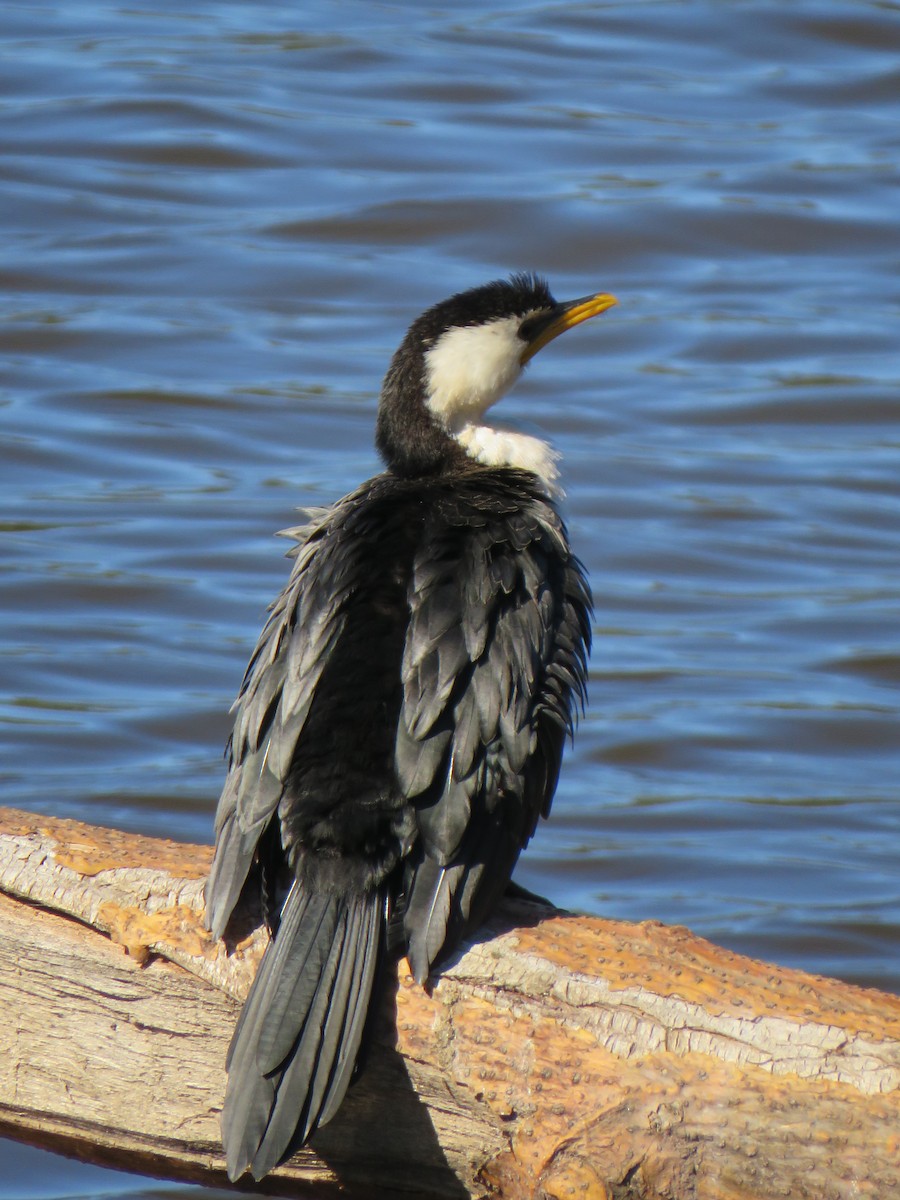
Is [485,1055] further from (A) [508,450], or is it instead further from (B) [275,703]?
(A) [508,450]

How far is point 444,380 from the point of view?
4.22 meters

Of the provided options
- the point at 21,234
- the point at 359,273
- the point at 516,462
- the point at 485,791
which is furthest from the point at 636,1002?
the point at 21,234

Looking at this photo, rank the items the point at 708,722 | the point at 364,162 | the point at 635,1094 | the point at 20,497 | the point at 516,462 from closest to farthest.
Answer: the point at 635,1094 < the point at 516,462 < the point at 708,722 < the point at 20,497 < the point at 364,162

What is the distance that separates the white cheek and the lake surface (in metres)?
0.22

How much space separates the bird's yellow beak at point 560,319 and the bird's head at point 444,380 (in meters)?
0.13

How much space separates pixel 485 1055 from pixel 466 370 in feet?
5.52

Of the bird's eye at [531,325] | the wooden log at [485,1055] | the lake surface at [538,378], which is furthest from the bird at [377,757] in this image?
the lake surface at [538,378]

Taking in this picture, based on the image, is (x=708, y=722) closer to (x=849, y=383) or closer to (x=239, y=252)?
(x=849, y=383)

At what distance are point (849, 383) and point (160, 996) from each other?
25.2ft

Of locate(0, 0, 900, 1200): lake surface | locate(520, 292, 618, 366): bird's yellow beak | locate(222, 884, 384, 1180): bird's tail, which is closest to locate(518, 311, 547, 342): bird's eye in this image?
locate(520, 292, 618, 366): bird's yellow beak

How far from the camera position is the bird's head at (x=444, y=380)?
13.9 feet

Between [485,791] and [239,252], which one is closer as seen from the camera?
[485,791]

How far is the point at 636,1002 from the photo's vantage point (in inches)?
121

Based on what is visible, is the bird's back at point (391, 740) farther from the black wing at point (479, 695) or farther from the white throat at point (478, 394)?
the white throat at point (478, 394)
